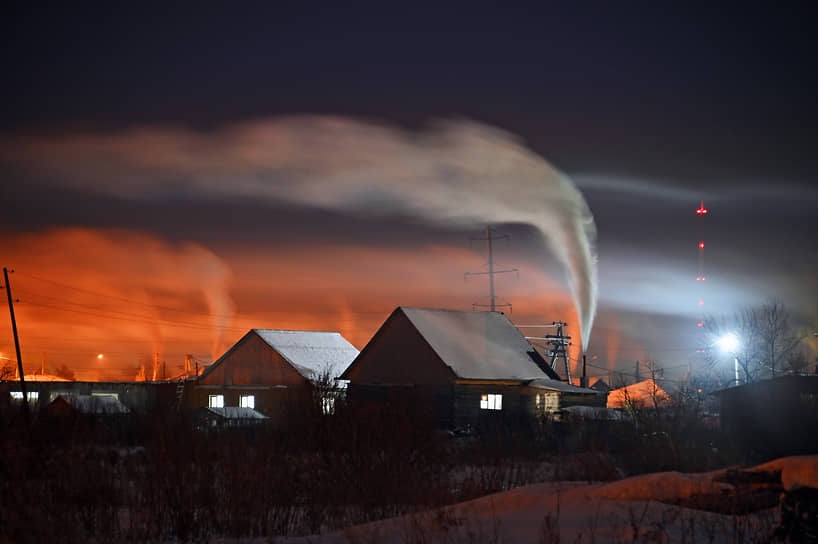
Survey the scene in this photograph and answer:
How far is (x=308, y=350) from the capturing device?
5969 cm

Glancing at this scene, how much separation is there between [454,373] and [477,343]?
5.83 meters

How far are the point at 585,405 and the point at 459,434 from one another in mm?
10392

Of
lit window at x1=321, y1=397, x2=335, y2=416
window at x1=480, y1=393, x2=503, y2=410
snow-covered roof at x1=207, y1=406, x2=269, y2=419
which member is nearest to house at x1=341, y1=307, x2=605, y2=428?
window at x1=480, y1=393, x2=503, y2=410

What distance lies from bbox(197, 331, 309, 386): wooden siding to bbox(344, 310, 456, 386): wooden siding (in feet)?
29.7

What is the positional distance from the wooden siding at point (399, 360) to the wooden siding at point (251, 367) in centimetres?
907

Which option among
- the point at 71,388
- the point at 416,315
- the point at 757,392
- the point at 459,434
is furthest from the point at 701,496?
the point at 71,388

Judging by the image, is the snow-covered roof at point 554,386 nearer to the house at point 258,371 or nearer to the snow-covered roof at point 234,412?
the house at point 258,371

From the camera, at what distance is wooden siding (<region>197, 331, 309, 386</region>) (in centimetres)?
5628

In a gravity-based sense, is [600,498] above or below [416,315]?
below

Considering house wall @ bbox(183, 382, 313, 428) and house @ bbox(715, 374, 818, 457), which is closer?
house @ bbox(715, 374, 818, 457)

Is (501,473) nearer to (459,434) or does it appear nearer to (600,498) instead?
(600,498)

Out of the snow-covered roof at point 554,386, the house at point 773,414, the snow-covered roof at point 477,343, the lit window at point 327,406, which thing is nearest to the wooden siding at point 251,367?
the snow-covered roof at point 477,343

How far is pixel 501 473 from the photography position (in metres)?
19.1

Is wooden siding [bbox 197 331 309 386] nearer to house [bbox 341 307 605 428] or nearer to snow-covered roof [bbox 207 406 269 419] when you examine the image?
house [bbox 341 307 605 428]
